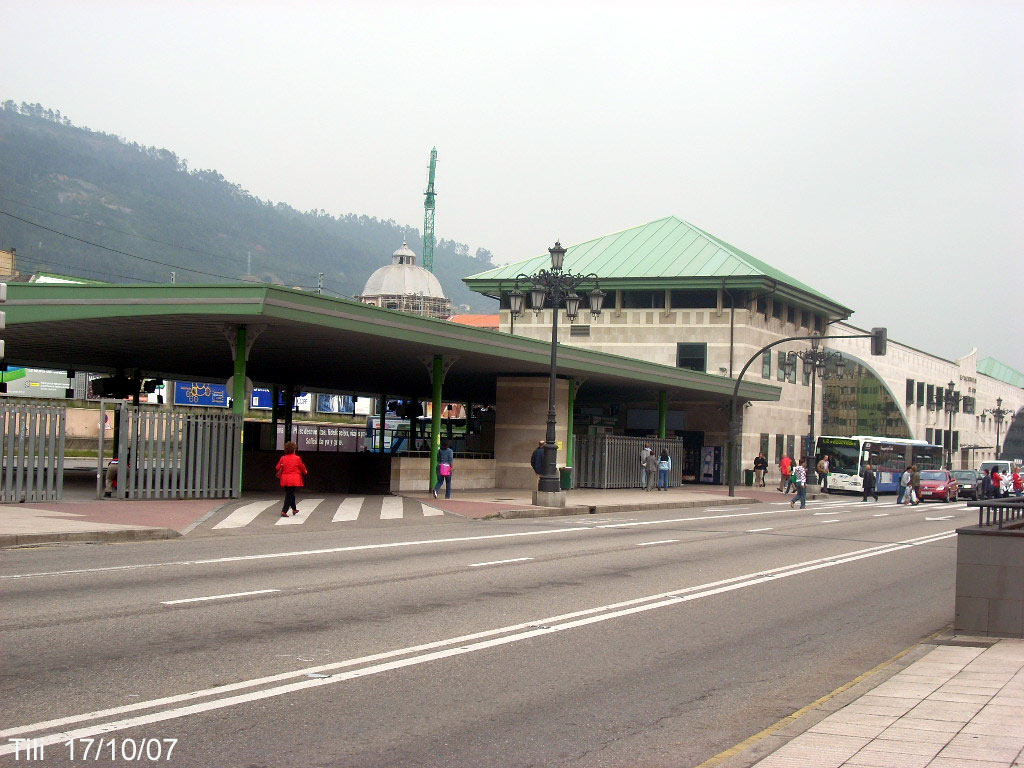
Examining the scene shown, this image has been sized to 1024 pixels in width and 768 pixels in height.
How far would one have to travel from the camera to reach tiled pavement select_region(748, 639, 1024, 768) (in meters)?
6.20

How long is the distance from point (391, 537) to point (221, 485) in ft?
25.4

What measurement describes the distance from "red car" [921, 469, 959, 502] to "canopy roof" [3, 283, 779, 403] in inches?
421

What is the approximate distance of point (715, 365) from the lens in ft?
195

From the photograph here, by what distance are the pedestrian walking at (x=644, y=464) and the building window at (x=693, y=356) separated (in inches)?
602

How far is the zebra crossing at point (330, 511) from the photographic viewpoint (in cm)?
2242

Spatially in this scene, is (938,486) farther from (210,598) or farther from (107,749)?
(107,749)

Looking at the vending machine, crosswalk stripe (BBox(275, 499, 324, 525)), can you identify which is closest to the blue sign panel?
the vending machine

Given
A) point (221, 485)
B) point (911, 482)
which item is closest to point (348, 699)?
point (221, 485)

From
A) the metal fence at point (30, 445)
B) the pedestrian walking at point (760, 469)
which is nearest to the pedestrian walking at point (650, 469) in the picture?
the pedestrian walking at point (760, 469)

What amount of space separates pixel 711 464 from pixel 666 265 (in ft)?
40.8

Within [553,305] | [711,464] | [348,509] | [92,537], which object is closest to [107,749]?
[92,537]

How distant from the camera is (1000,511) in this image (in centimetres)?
1163

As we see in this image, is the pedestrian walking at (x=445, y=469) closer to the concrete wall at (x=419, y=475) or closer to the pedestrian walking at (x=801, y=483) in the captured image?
the concrete wall at (x=419, y=475)

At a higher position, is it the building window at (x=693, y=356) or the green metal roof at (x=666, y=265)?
the green metal roof at (x=666, y=265)
